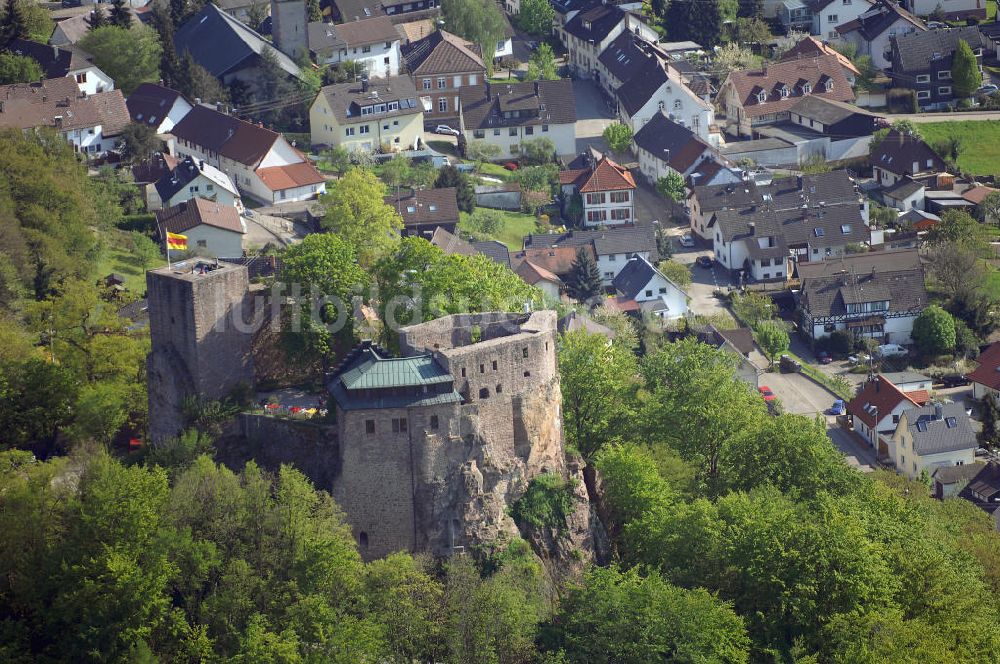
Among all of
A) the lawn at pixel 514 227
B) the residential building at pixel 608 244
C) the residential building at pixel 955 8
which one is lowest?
the residential building at pixel 608 244

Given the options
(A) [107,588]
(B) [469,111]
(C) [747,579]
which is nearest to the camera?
(A) [107,588]

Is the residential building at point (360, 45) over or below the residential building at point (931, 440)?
over

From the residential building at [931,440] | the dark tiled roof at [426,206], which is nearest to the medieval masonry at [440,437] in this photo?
the residential building at [931,440]

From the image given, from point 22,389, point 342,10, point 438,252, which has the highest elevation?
point 342,10

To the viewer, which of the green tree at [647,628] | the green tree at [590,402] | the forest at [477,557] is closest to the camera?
the forest at [477,557]

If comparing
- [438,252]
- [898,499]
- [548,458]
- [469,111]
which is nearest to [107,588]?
[548,458]

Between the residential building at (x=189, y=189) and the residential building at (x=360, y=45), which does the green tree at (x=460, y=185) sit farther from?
the residential building at (x=360, y=45)

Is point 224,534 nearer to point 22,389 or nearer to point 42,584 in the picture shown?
point 42,584
